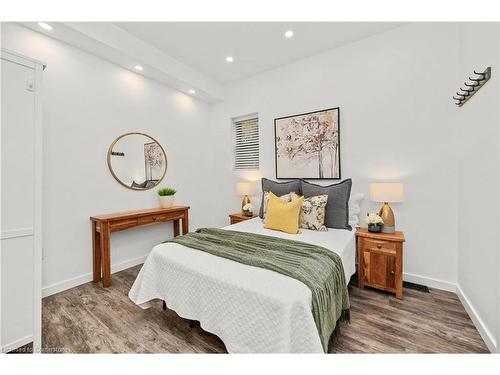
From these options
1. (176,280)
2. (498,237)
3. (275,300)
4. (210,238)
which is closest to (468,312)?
(498,237)

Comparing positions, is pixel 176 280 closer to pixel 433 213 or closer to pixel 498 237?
pixel 498 237

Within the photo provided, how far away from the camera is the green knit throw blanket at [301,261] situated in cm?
132

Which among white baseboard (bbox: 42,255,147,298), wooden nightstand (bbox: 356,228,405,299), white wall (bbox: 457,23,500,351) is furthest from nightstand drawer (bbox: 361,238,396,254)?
white baseboard (bbox: 42,255,147,298)

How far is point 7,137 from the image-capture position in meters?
1.34

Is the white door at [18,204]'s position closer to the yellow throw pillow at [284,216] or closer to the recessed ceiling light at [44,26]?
the recessed ceiling light at [44,26]

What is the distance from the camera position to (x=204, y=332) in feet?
5.67

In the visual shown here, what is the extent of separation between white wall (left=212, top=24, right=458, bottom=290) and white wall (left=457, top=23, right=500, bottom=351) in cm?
13

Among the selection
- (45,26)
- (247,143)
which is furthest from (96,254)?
(247,143)

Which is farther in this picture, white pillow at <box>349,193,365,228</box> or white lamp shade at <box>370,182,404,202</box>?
white pillow at <box>349,193,365,228</box>

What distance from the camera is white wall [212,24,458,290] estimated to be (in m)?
2.29

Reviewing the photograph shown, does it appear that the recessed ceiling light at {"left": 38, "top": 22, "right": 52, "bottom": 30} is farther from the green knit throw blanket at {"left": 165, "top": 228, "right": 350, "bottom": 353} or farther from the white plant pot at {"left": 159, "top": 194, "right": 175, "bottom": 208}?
the green knit throw blanket at {"left": 165, "top": 228, "right": 350, "bottom": 353}

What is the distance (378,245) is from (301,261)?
120 cm

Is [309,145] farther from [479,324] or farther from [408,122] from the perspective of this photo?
[479,324]

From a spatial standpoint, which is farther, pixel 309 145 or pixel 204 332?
pixel 309 145
